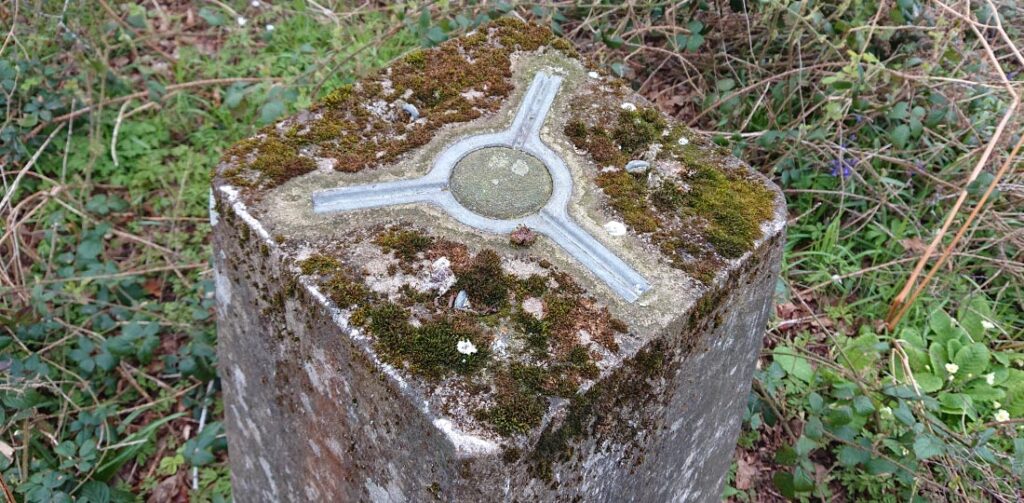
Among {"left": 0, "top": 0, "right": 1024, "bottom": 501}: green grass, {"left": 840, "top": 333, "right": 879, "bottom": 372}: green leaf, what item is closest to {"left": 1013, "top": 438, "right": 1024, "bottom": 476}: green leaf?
{"left": 0, "top": 0, "right": 1024, "bottom": 501}: green grass

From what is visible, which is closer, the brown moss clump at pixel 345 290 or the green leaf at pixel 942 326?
the brown moss clump at pixel 345 290

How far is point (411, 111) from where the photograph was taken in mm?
2012

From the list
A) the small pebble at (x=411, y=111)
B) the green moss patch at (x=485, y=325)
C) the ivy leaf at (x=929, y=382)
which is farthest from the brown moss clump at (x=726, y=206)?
the ivy leaf at (x=929, y=382)

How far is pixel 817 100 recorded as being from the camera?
10.9ft

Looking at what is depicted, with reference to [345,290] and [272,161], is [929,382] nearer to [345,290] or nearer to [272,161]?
[345,290]

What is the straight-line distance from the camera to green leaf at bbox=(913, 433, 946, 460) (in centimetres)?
220

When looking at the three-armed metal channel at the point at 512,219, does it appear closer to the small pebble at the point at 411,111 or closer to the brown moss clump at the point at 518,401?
the small pebble at the point at 411,111

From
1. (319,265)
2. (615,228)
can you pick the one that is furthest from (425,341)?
(615,228)

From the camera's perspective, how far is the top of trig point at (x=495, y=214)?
1517mm

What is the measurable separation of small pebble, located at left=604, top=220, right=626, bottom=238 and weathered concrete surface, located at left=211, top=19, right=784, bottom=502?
2 cm

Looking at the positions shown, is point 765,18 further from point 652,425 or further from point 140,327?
point 140,327

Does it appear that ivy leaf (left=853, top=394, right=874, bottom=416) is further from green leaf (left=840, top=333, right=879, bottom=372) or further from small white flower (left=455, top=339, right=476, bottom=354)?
small white flower (left=455, top=339, right=476, bottom=354)

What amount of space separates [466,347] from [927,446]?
157 cm

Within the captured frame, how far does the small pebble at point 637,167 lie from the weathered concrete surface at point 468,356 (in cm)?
4
